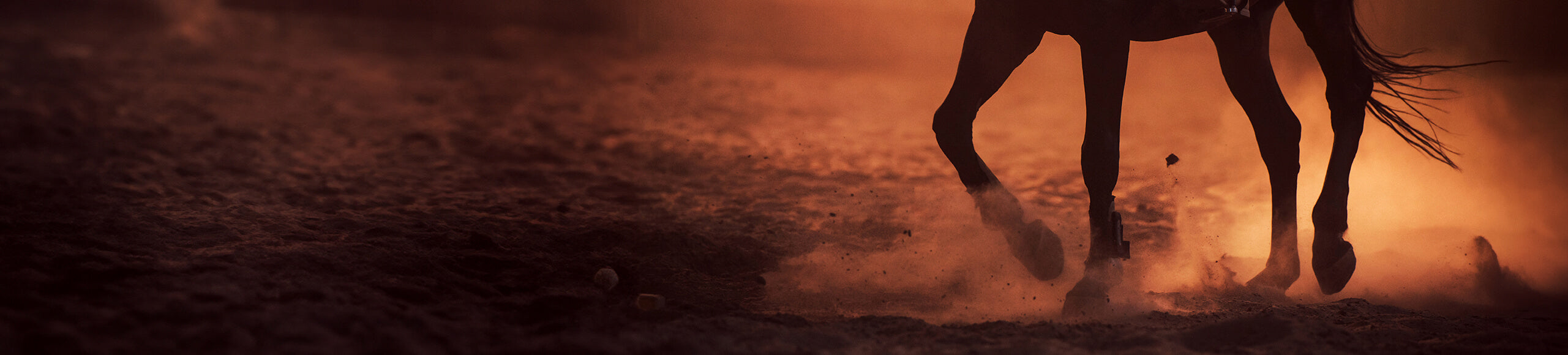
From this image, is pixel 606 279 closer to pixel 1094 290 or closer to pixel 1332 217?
pixel 1094 290

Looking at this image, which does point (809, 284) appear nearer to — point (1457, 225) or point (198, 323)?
point (198, 323)

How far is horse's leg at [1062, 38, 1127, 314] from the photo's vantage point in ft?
9.68

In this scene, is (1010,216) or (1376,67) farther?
(1376,67)

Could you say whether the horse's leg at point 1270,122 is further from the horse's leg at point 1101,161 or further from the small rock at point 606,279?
the small rock at point 606,279

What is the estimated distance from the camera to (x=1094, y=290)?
2.95 metres

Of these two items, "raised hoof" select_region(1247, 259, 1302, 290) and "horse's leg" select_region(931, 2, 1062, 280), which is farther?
"raised hoof" select_region(1247, 259, 1302, 290)

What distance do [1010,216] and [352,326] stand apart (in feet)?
7.53

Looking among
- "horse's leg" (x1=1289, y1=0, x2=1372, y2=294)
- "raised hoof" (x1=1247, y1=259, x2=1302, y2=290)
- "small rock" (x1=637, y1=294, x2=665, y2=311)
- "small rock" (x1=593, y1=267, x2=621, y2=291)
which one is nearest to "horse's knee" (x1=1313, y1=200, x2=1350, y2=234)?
"horse's leg" (x1=1289, y1=0, x2=1372, y2=294)

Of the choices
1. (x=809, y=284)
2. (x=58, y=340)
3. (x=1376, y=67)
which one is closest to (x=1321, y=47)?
(x=1376, y=67)

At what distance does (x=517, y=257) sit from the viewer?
3398mm

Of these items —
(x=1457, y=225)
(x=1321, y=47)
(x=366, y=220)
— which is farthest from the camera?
(x=1457, y=225)

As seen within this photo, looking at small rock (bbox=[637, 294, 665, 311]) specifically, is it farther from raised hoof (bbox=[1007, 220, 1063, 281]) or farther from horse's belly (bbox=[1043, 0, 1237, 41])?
horse's belly (bbox=[1043, 0, 1237, 41])

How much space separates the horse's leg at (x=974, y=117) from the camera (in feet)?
10.6

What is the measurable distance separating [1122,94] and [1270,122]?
0.92 m
